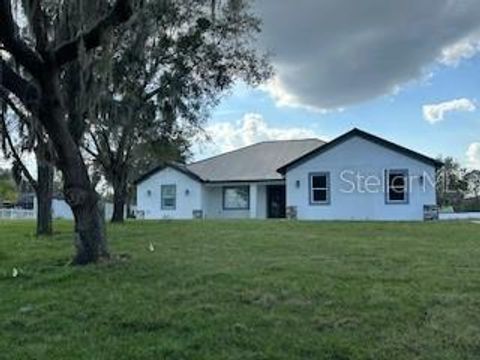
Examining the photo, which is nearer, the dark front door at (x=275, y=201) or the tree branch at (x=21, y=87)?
the tree branch at (x=21, y=87)

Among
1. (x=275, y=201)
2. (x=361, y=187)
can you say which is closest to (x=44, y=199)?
(x=361, y=187)

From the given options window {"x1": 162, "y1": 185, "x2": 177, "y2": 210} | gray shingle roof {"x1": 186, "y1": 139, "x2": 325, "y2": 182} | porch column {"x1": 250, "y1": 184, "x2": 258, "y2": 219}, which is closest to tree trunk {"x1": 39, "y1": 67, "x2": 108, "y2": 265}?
gray shingle roof {"x1": 186, "y1": 139, "x2": 325, "y2": 182}

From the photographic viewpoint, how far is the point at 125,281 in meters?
8.66

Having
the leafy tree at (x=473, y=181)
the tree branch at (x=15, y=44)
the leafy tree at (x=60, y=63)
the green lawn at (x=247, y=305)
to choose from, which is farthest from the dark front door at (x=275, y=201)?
the leafy tree at (x=473, y=181)

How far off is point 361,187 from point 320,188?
1.85 metres

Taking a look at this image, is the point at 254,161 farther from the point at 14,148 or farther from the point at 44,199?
the point at 14,148

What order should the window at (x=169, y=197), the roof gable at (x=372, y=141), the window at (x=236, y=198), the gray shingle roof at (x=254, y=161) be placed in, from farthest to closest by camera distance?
1. the window at (x=169, y=197)
2. the window at (x=236, y=198)
3. the gray shingle roof at (x=254, y=161)
4. the roof gable at (x=372, y=141)

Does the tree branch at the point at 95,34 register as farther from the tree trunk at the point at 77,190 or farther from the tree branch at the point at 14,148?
the tree branch at the point at 14,148

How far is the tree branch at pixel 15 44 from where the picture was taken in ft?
28.4

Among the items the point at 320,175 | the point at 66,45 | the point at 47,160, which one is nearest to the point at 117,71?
the point at 47,160

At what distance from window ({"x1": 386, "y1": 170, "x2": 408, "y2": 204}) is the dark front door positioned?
6987 millimetres

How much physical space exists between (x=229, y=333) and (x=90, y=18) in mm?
5347

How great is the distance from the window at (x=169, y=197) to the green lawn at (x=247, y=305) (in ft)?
75.7

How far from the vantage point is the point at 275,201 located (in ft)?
110
